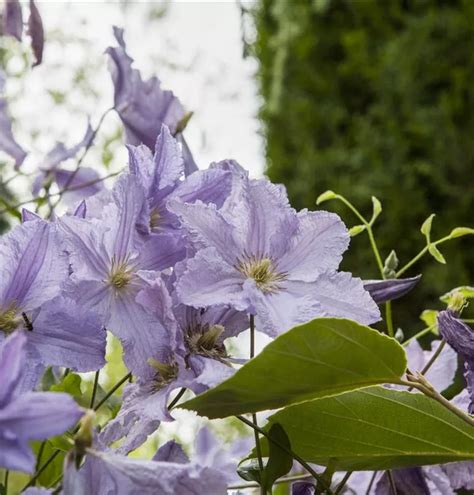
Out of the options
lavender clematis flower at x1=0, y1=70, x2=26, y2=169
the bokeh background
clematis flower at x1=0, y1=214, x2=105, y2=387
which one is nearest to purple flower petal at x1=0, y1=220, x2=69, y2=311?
clematis flower at x1=0, y1=214, x2=105, y2=387

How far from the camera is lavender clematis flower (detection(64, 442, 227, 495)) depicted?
0.27 meters

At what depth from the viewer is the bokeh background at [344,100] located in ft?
7.89

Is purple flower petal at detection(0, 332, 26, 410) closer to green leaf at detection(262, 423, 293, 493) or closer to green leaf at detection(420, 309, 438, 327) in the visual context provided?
green leaf at detection(262, 423, 293, 493)

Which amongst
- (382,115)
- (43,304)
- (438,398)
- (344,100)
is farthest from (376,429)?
(344,100)

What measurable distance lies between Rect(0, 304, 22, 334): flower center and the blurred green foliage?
2.13m

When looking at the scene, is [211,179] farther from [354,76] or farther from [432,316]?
Result: [354,76]

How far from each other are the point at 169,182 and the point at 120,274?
0.14ft

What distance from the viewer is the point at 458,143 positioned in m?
2.43

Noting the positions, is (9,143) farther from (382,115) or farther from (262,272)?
(382,115)

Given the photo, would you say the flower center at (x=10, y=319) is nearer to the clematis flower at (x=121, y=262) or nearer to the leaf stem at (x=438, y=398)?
the clematis flower at (x=121, y=262)

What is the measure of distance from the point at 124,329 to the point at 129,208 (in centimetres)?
4

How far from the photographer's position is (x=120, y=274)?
0.33 meters

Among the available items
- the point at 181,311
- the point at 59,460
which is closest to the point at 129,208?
the point at 181,311

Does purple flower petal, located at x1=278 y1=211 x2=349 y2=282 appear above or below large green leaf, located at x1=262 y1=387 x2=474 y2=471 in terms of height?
above
